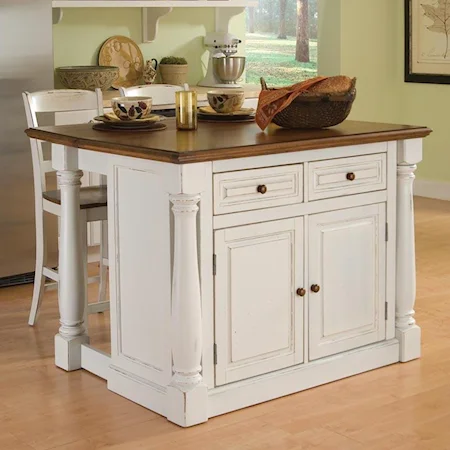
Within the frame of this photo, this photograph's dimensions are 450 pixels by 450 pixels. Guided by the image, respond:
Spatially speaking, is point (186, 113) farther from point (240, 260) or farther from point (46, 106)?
point (46, 106)

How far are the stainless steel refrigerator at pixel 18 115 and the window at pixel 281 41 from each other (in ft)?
9.57

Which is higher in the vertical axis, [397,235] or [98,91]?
[98,91]

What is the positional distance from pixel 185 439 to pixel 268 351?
1.53 feet

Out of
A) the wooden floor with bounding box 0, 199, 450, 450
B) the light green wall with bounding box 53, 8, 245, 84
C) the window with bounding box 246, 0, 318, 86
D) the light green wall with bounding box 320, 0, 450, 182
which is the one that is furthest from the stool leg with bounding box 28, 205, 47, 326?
the window with bounding box 246, 0, 318, 86

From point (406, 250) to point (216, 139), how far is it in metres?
0.86

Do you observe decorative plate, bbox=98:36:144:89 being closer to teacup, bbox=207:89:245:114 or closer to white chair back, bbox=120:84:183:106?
white chair back, bbox=120:84:183:106

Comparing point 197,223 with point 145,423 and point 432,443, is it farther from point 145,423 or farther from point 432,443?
→ point 432,443

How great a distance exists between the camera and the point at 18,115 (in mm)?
4723

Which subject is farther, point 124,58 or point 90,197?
point 124,58

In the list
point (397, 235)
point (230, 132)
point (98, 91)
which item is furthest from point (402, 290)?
point (98, 91)

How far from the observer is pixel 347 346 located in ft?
11.7

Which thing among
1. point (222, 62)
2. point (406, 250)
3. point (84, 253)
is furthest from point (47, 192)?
point (222, 62)

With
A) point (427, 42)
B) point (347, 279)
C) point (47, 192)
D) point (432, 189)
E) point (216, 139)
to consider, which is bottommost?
point (432, 189)

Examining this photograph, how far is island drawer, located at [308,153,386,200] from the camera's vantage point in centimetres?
338
